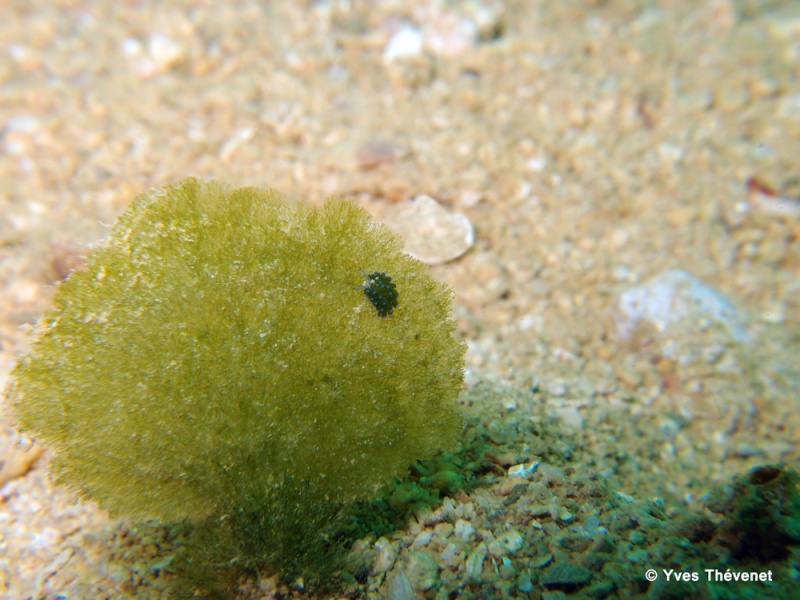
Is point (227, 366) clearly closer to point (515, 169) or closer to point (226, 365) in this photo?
point (226, 365)

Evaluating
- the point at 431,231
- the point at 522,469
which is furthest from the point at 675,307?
the point at 522,469

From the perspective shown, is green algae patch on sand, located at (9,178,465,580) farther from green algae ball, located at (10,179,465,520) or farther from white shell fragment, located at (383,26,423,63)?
white shell fragment, located at (383,26,423,63)

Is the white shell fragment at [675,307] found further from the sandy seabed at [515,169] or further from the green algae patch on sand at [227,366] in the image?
the green algae patch on sand at [227,366]

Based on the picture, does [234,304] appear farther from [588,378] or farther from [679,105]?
[679,105]

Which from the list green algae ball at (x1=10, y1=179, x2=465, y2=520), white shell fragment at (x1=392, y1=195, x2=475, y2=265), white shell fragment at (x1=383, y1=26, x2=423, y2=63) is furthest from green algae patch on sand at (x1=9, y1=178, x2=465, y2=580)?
white shell fragment at (x1=383, y1=26, x2=423, y2=63)

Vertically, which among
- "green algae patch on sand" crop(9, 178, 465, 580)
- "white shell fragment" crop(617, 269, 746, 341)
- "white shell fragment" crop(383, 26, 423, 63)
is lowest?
"white shell fragment" crop(617, 269, 746, 341)

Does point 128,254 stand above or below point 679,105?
above

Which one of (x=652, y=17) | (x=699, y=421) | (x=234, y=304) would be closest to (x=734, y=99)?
(x=652, y=17)

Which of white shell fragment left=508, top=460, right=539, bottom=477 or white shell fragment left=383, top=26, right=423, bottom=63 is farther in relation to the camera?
white shell fragment left=383, top=26, right=423, bottom=63
